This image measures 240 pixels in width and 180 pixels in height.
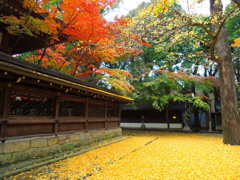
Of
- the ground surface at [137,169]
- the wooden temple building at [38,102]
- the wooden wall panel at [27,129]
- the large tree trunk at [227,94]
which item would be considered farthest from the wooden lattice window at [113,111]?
the large tree trunk at [227,94]

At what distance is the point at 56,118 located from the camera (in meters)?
6.43

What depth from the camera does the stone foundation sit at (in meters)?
4.64

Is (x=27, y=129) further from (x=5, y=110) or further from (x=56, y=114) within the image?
(x=56, y=114)

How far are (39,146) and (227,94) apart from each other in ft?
30.9

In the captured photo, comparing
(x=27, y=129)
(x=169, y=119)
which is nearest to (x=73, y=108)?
(x=27, y=129)

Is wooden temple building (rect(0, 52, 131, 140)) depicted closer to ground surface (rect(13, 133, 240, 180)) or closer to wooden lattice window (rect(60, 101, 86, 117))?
wooden lattice window (rect(60, 101, 86, 117))

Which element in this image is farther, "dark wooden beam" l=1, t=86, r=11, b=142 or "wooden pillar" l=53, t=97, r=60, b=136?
"wooden pillar" l=53, t=97, r=60, b=136

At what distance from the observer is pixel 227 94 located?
9227mm

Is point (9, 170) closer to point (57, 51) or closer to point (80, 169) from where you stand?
point (80, 169)

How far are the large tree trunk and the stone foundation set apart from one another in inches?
282

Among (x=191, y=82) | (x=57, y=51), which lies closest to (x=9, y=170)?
(x=57, y=51)

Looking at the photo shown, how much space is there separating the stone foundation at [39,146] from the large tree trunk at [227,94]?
282 inches

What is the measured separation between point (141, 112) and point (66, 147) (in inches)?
516

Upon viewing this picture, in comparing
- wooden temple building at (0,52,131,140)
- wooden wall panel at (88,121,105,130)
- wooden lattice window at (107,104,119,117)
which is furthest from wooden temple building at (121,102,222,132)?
wooden temple building at (0,52,131,140)
